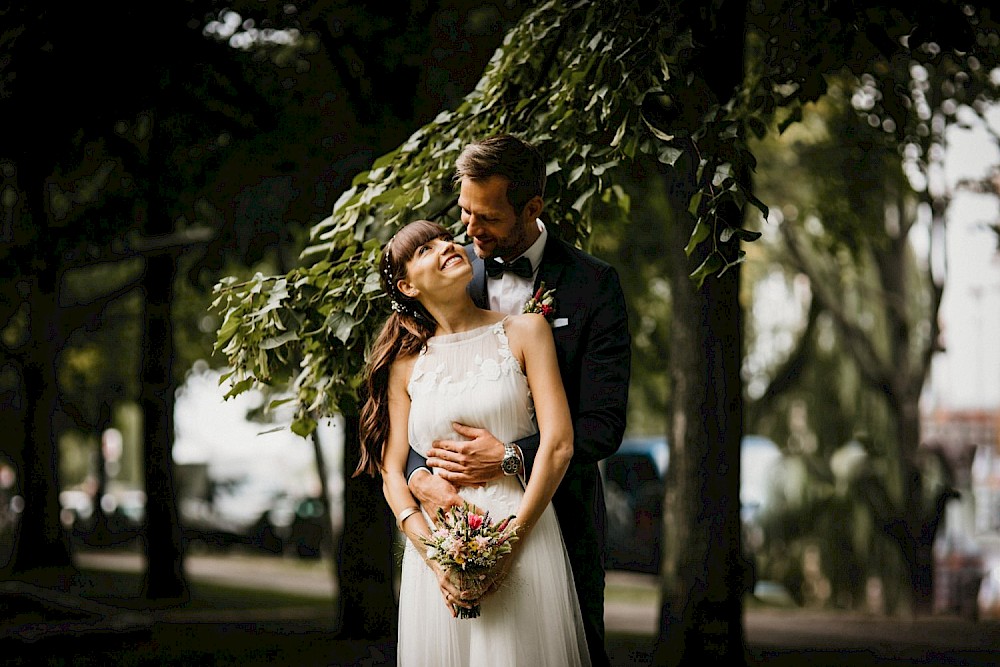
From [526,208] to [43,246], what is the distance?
32.2 feet

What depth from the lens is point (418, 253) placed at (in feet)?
15.1

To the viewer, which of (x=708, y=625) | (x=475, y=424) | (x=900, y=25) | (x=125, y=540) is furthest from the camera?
(x=125, y=540)

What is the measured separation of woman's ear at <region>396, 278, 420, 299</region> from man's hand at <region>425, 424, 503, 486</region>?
0.48m

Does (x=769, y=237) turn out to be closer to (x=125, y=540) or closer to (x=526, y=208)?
(x=526, y=208)

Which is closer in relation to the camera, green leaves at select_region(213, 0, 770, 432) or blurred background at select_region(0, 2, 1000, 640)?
green leaves at select_region(213, 0, 770, 432)

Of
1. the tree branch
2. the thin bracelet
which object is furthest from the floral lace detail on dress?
the tree branch

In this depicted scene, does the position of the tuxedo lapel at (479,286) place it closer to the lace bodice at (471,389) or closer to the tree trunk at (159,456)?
the lace bodice at (471,389)

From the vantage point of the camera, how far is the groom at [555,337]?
453 cm

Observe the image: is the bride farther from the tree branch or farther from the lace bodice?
the tree branch

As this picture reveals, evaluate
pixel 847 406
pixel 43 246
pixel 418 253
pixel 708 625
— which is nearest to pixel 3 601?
pixel 43 246

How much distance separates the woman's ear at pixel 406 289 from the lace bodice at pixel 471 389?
18 centimetres

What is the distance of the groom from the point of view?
4527 mm

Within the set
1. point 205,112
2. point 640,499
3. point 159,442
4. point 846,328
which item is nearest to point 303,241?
point 205,112

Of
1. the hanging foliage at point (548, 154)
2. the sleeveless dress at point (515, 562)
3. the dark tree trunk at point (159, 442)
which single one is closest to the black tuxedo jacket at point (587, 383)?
the sleeveless dress at point (515, 562)
